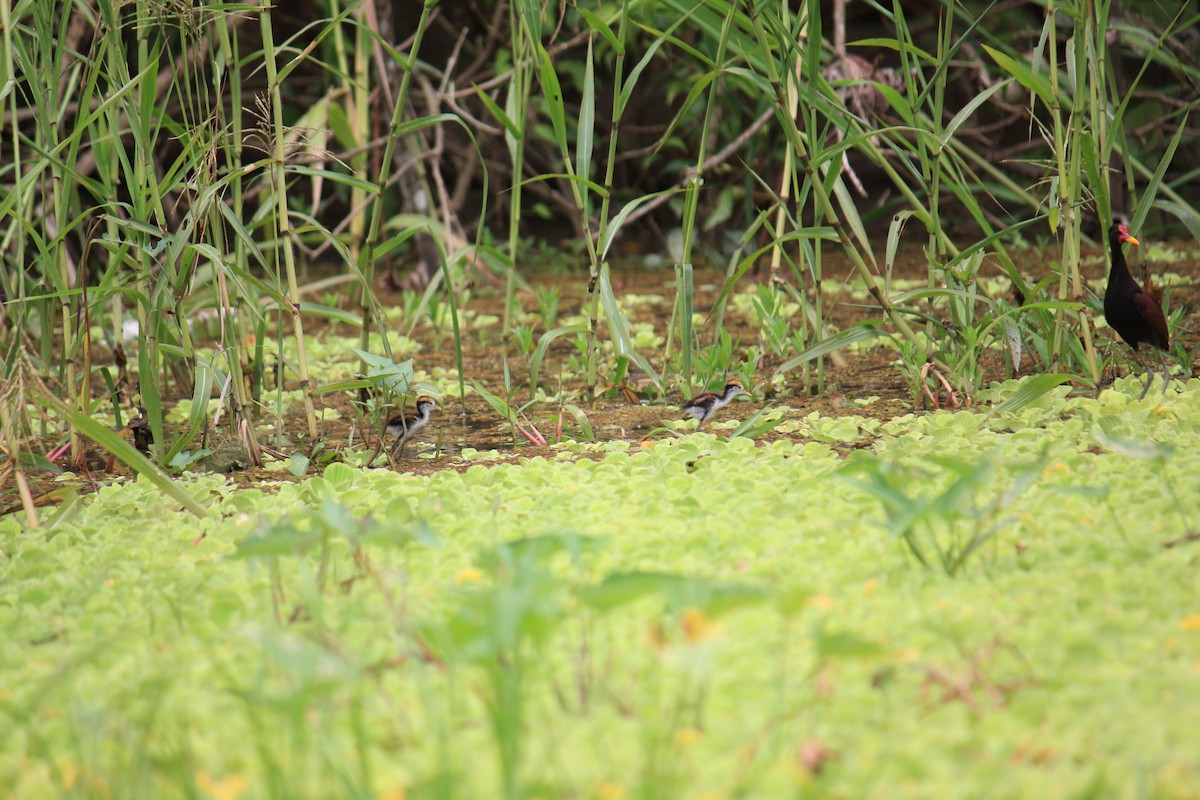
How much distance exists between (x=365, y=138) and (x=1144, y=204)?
2.72 metres

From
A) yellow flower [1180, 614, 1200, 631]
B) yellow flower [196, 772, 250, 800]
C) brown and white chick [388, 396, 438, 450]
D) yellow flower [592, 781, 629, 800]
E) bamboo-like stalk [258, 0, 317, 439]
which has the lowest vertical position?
brown and white chick [388, 396, 438, 450]

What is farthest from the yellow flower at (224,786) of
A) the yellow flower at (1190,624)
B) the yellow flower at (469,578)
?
the yellow flower at (1190,624)

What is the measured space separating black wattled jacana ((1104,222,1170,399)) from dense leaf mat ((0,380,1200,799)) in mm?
497

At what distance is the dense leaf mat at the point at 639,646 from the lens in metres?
0.84

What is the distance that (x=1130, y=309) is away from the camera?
199cm

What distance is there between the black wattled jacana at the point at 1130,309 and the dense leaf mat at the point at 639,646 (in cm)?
50

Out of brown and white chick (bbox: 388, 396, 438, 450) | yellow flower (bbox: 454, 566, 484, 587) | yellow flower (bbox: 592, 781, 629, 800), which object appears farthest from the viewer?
brown and white chick (bbox: 388, 396, 438, 450)

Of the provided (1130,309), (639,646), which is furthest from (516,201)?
(639,646)

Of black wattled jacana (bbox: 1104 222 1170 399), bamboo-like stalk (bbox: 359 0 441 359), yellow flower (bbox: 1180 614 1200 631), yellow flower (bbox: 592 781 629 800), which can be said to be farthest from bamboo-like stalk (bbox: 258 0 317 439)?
black wattled jacana (bbox: 1104 222 1170 399)

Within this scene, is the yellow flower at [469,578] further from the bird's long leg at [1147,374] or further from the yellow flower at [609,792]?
the bird's long leg at [1147,374]

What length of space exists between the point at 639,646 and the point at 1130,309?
4.56ft

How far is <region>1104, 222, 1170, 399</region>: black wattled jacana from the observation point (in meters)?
1.97

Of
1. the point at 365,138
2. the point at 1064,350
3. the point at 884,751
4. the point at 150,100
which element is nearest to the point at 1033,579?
the point at 884,751

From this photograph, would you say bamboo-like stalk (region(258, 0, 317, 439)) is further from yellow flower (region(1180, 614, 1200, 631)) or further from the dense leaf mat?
yellow flower (region(1180, 614, 1200, 631))
